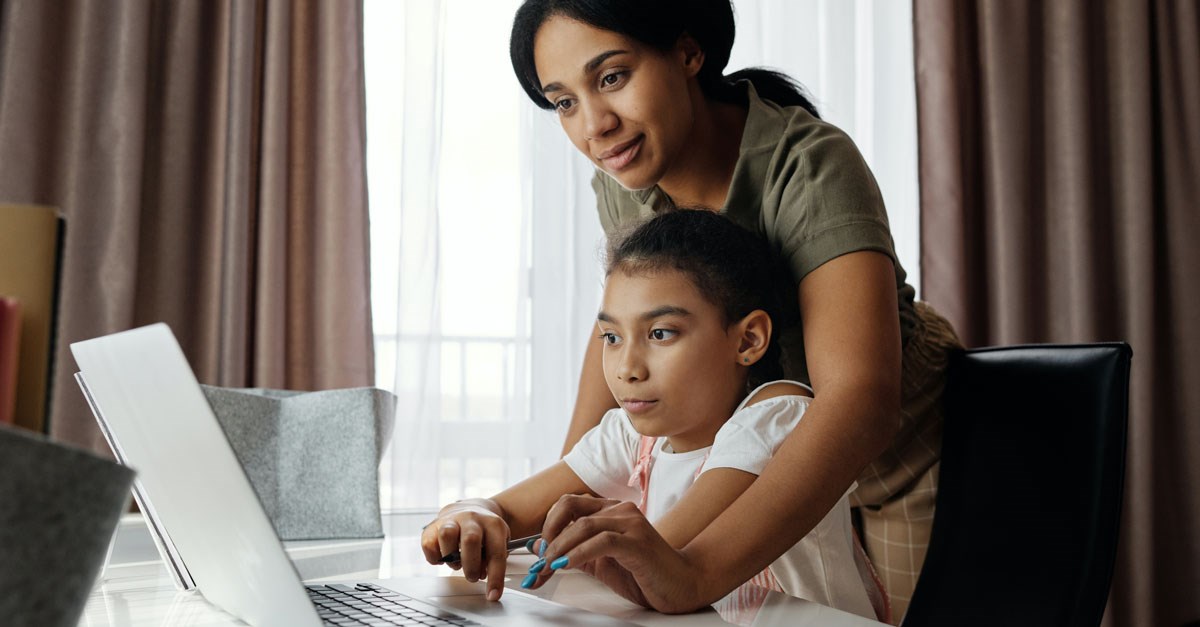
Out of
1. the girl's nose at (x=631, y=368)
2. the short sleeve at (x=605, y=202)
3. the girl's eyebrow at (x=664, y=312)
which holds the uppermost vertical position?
the short sleeve at (x=605, y=202)

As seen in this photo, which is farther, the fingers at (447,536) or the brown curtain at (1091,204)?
the brown curtain at (1091,204)

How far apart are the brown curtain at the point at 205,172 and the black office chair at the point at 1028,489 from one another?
153 cm

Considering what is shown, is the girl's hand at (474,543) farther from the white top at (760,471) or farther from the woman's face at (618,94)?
the woman's face at (618,94)

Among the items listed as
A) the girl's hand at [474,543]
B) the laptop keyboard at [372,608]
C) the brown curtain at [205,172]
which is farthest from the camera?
the brown curtain at [205,172]

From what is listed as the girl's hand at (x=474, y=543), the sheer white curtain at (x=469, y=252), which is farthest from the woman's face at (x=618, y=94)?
the sheer white curtain at (x=469, y=252)

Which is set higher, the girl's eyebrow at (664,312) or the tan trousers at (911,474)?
the girl's eyebrow at (664,312)

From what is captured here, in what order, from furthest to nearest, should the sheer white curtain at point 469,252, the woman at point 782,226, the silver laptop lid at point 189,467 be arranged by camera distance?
the sheer white curtain at point 469,252 < the woman at point 782,226 < the silver laptop lid at point 189,467

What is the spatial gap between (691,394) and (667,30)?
1.35ft

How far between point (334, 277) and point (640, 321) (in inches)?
55.3

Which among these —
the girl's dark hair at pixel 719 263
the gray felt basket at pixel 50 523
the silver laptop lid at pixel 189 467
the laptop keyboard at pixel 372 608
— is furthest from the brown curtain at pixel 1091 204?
the gray felt basket at pixel 50 523

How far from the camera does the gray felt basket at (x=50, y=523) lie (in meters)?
0.21

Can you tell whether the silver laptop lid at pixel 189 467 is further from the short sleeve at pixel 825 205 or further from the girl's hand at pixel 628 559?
the short sleeve at pixel 825 205

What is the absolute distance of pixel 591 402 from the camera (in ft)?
4.25

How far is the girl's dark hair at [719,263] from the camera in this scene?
105cm
